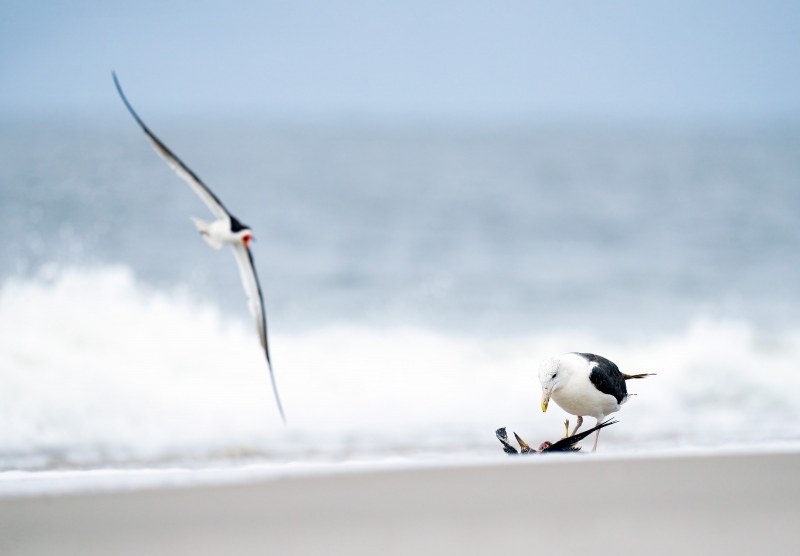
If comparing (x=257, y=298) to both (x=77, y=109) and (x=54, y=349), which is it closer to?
(x=54, y=349)

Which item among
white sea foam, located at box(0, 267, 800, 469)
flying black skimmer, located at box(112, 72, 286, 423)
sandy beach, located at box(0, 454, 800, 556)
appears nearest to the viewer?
flying black skimmer, located at box(112, 72, 286, 423)

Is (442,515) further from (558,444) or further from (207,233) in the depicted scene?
(207,233)

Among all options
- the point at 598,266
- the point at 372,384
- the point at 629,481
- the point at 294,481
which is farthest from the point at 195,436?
the point at 598,266

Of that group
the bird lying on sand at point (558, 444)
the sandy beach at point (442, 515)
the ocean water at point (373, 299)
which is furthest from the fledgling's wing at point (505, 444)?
the ocean water at point (373, 299)

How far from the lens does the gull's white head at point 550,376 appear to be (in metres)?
0.81

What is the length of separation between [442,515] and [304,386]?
152 centimetres

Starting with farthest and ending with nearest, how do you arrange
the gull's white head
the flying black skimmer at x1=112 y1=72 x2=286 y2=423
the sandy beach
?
the sandy beach, the flying black skimmer at x1=112 y1=72 x2=286 y2=423, the gull's white head

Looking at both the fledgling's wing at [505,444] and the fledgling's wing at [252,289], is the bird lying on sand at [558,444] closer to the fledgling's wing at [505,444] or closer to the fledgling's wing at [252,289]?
the fledgling's wing at [505,444]

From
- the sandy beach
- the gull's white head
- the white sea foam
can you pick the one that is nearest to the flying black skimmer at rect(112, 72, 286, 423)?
the sandy beach

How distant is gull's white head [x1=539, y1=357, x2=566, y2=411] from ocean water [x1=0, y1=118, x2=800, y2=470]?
0.45 m

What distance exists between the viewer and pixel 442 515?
43.2 inches

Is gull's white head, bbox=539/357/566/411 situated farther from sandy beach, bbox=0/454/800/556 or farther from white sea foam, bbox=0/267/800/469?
white sea foam, bbox=0/267/800/469

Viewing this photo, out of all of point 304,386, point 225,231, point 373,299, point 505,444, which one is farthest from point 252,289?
point 373,299

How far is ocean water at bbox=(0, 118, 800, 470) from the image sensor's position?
2.12 metres
